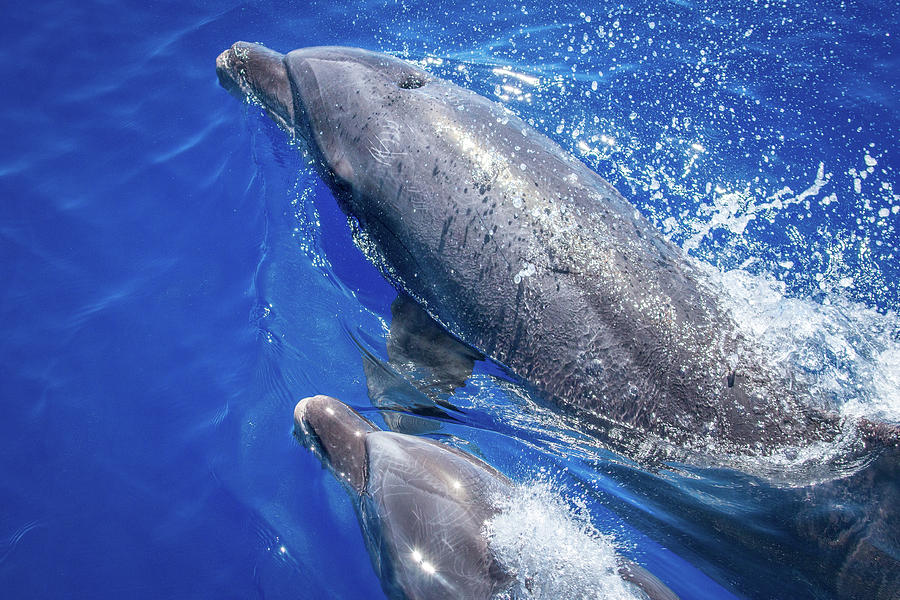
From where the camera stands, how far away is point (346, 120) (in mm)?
4645

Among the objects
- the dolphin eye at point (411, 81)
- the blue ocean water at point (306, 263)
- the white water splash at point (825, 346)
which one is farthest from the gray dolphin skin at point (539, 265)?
the blue ocean water at point (306, 263)

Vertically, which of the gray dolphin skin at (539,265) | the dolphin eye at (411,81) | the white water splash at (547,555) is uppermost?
the dolphin eye at (411,81)

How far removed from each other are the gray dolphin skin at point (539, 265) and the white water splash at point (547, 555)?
774mm

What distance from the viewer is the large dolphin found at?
11.0ft

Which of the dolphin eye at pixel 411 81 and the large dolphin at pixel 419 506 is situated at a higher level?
the dolphin eye at pixel 411 81

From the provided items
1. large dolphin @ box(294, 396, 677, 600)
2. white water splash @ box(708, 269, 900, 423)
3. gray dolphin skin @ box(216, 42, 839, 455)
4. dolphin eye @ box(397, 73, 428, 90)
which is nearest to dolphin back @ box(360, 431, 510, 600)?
large dolphin @ box(294, 396, 677, 600)

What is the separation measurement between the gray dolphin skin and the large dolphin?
93cm

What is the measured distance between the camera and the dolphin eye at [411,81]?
15.5 feet

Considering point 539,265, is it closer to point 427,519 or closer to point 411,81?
point 427,519

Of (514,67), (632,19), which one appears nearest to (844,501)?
(514,67)

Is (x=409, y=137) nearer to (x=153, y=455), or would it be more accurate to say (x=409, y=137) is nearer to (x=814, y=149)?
(x=153, y=455)

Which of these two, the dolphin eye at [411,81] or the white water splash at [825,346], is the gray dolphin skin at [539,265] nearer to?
the dolphin eye at [411,81]

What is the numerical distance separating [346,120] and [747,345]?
10.6ft

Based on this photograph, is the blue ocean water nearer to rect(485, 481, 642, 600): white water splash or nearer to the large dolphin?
rect(485, 481, 642, 600): white water splash
